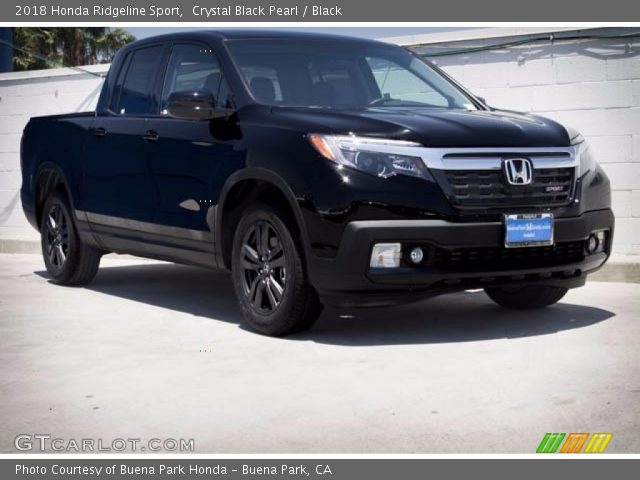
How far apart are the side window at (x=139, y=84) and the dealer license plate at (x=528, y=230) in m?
2.84

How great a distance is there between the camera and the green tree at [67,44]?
45.8 m

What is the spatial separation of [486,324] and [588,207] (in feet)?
3.13

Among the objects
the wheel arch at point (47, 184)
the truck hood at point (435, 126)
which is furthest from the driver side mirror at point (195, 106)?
the wheel arch at point (47, 184)

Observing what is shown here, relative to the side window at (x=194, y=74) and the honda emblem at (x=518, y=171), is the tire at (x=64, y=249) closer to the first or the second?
the side window at (x=194, y=74)

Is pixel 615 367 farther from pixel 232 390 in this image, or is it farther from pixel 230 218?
pixel 230 218

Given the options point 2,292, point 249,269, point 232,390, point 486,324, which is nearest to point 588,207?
point 486,324

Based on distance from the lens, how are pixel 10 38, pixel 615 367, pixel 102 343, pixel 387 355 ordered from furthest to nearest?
pixel 10 38 < pixel 102 343 < pixel 387 355 < pixel 615 367

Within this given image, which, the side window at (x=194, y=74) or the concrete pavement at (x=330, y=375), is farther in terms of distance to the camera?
the side window at (x=194, y=74)

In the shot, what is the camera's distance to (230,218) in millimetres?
7457

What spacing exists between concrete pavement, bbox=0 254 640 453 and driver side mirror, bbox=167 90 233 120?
1.32 meters

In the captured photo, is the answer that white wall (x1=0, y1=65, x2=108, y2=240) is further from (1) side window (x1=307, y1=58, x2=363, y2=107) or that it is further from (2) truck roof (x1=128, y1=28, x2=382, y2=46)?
(1) side window (x1=307, y1=58, x2=363, y2=107)

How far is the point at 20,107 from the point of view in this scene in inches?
570

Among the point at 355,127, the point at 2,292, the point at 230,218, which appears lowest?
the point at 2,292

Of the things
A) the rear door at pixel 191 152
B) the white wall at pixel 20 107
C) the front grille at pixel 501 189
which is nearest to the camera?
the front grille at pixel 501 189
